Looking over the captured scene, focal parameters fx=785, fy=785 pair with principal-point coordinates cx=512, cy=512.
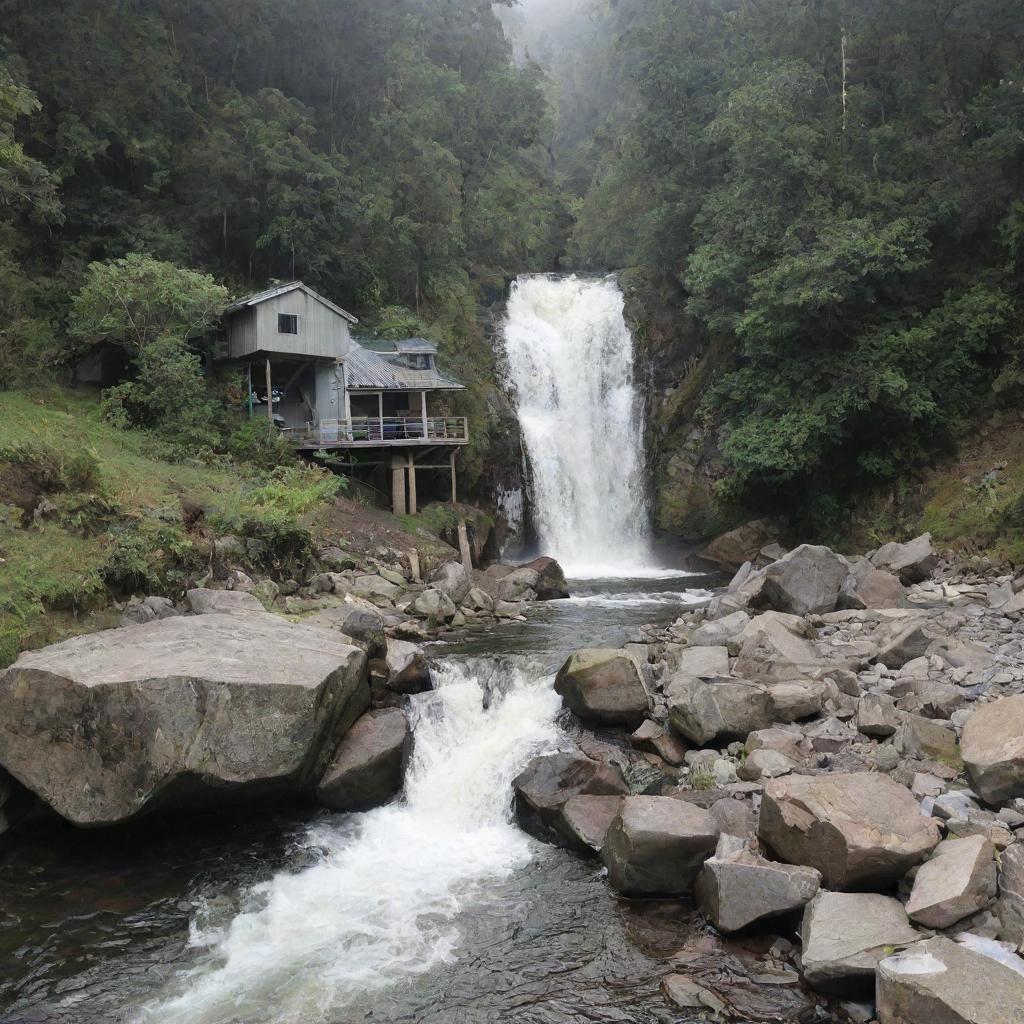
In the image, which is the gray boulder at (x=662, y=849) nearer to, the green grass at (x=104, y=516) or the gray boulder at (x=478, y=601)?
→ the green grass at (x=104, y=516)

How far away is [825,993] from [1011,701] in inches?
146

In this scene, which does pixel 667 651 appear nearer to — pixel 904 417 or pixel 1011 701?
pixel 1011 701

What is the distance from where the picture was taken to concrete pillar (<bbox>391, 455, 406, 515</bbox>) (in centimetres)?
2622

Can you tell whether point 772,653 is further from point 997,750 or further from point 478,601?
point 478,601

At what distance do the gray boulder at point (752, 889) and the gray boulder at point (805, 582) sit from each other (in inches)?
330

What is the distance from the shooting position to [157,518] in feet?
50.2

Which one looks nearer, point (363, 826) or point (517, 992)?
point (517, 992)

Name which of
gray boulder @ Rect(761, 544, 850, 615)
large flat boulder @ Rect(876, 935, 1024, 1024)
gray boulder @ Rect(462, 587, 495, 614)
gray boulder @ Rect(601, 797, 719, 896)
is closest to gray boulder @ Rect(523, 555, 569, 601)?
gray boulder @ Rect(462, 587, 495, 614)

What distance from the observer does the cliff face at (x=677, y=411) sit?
28.9 metres

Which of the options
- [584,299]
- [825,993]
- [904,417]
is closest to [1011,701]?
[825,993]

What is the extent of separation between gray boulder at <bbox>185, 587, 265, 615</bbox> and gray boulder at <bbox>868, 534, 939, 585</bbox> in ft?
45.8

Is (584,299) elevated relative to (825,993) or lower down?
elevated

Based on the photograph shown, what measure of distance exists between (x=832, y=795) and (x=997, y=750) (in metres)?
1.61

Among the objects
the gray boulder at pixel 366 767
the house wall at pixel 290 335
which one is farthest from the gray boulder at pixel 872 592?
the house wall at pixel 290 335
